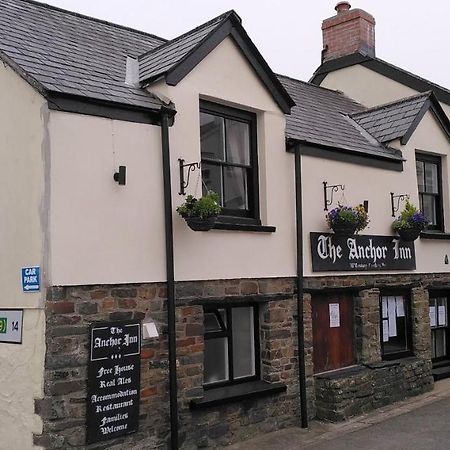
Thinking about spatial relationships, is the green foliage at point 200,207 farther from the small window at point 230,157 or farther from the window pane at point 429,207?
the window pane at point 429,207

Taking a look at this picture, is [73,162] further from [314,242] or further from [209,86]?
[314,242]

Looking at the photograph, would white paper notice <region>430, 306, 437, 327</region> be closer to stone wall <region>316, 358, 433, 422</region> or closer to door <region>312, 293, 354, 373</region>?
stone wall <region>316, 358, 433, 422</region>

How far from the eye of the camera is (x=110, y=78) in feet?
23.7

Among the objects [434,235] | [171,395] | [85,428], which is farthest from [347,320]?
[85,428]

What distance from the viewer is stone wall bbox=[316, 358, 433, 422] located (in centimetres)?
844

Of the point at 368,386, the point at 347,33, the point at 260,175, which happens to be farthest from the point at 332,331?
the point at 347,33

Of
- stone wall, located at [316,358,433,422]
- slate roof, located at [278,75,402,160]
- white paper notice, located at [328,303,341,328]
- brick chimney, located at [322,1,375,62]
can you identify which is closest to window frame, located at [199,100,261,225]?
slate roof, located at [278,75,402,160]

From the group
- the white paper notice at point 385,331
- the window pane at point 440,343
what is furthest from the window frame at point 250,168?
the window pane at point 440,343

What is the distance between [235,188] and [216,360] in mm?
2187

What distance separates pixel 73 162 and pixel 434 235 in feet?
23.3

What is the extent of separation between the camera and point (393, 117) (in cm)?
1130

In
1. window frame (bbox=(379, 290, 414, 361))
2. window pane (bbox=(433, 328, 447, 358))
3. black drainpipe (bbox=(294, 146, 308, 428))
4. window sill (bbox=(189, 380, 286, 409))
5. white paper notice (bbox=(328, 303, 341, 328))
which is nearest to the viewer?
window sill (bbox=(189, 380, 286, 409))

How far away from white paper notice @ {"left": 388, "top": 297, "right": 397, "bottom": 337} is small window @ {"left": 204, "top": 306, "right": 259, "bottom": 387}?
3.07 m

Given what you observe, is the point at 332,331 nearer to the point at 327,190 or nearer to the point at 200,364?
the point at 327,190
